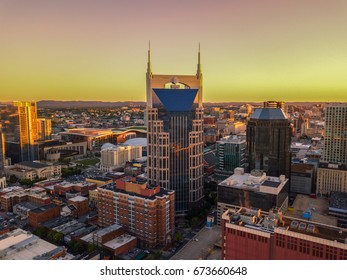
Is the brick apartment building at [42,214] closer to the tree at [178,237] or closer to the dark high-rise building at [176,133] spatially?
the dark high-rise building at [176,133]

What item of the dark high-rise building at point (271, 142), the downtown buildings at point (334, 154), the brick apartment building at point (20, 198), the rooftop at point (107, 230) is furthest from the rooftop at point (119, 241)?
the downtown buildings at point (334, 154)

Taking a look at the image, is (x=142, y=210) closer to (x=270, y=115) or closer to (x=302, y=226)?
(x=302, y=226)

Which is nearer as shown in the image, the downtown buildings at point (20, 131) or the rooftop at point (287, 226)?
the rooftop at point (287, 226)

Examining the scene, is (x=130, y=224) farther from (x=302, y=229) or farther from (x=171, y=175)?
(x=302, y=229)

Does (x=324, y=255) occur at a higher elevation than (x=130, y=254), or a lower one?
higher

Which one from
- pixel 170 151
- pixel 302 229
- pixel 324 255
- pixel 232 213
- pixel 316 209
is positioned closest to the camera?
pixel 324 255

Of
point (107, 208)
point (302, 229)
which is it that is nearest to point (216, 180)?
point (107, 208)

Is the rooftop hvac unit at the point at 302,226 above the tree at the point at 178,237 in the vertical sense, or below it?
above
